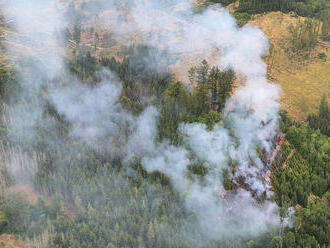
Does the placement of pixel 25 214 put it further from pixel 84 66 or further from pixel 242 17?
pixel 242 17

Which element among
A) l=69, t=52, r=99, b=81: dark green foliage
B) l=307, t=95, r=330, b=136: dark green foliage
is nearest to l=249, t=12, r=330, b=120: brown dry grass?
l=307, t=95, r=330, b=136: dark green foliage

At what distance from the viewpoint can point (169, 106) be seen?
68062 millimetres

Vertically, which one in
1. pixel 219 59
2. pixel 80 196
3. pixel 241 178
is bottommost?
pixel 80 196

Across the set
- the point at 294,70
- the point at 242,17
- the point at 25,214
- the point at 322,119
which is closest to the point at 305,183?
the point at 322,119

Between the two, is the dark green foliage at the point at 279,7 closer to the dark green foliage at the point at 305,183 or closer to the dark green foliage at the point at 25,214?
the dark green foliage at the point at 305,183

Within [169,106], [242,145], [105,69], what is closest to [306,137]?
[242,145]

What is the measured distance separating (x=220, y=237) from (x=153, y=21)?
70951mm

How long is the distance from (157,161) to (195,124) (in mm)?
10220

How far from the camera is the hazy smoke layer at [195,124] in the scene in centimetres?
4866

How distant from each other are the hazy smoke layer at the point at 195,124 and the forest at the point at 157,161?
0.70ft

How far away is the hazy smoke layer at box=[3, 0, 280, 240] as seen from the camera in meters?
48.7

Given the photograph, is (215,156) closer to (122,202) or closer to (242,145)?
(242,145)

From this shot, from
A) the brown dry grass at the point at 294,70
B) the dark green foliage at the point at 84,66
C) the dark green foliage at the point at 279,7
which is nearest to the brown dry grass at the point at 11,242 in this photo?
the dark green foliage at the point at 84,66

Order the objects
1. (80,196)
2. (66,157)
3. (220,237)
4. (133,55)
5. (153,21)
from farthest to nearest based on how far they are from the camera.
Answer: (153,21), (133,55), (66,157), (80,196), (220,237)
